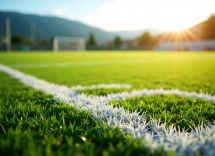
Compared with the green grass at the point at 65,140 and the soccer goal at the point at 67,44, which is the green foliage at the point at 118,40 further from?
the green grass at the point at 65,140

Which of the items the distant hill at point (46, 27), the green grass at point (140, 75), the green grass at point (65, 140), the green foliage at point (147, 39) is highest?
the distant hill at point (46, 27)

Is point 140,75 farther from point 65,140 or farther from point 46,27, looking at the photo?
point 46,27

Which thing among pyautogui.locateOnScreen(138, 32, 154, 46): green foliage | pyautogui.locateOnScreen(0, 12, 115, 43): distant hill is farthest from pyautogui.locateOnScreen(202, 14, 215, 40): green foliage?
pyautogui.locateOnScreen(0, 12, 115, 43): distant hill

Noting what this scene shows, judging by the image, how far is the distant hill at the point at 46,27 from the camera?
122219mm

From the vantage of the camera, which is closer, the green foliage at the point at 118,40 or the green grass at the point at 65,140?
the green grass at the point at 65,140

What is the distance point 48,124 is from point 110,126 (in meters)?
0.60

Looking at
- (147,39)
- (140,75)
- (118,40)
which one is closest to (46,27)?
(118,40)

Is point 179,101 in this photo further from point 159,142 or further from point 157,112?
point 159,142

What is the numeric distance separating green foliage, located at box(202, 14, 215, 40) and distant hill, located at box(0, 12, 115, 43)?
387 ft

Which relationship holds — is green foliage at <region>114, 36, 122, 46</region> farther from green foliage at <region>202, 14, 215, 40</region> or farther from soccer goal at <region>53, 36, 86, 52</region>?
green foliage at <region>202, 14, 215, 40</region>

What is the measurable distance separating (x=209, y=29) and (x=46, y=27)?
15072cm

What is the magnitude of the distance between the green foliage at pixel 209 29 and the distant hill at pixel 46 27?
11787 centimetres

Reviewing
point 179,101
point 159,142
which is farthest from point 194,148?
point 179,101

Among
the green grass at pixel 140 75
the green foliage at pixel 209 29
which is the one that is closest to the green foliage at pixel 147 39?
the green foliage at pixel 209 29
